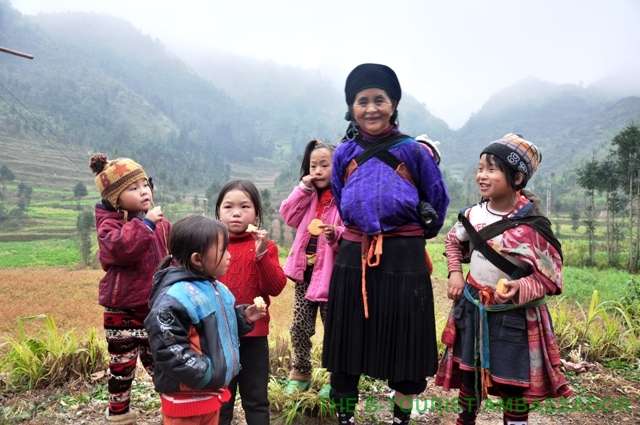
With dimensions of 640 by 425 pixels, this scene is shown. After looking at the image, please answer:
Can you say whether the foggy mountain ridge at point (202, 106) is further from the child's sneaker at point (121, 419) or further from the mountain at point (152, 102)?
the child's sneaker at point (121, 419)

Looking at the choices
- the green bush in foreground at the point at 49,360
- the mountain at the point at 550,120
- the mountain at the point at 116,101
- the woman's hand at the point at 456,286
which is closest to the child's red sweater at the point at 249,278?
the woman's hand at the point at 456,286

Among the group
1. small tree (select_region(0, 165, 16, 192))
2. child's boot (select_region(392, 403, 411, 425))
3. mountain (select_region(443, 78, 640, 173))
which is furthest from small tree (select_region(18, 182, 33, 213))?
mountain (select_region(443, 78, 640, 173))

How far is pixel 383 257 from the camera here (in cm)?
210

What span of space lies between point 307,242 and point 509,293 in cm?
115

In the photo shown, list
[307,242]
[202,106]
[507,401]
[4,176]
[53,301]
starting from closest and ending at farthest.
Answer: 1. [507,401]
2. [307,242]
3. [53,301]
4. [4,176]
5. [202,106]

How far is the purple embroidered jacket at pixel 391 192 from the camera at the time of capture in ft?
6.78

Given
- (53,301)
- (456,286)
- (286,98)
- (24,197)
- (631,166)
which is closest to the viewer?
(456,286)

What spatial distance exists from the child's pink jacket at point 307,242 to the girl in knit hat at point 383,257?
0.30m

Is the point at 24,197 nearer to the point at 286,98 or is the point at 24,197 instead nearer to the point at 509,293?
the point at 509,293

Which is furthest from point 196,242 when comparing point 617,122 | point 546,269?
point 617,122

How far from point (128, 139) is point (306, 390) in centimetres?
7614

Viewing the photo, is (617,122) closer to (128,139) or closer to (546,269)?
(128,139)

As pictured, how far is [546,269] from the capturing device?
206 centimetres

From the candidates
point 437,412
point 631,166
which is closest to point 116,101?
point 631,166
